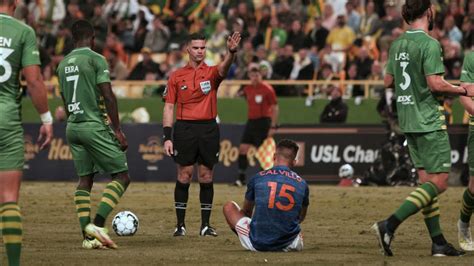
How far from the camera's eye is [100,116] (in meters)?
13.9

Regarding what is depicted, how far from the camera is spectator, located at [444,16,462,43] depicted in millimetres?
29578

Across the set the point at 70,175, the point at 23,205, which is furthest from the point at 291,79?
the point at 23,205

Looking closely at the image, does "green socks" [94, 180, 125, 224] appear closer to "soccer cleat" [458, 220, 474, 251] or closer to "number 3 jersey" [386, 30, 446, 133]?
"number 3 jersey" [386, 30, 446, 133]

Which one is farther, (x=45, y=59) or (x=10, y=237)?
(x=45, y=59)

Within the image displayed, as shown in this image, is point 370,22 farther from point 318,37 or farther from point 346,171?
point 346,171

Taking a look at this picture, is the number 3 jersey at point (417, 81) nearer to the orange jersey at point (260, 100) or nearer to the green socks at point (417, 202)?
the green socks at point (417, 202)

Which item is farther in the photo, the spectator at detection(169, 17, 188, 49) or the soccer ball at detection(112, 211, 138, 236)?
the spectator at detection(169, 17, 188, 49)

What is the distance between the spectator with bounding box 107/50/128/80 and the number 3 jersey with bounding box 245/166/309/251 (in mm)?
19498

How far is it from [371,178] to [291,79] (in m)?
4.60

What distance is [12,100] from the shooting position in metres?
10.6

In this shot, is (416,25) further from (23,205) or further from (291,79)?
(291,79)

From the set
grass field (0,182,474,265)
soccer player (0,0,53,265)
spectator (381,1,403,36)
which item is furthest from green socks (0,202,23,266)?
spectator (381,1,403,36)

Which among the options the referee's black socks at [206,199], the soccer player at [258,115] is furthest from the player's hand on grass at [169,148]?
the soccer player at [258,115]

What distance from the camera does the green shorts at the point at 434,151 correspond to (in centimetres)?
1231
